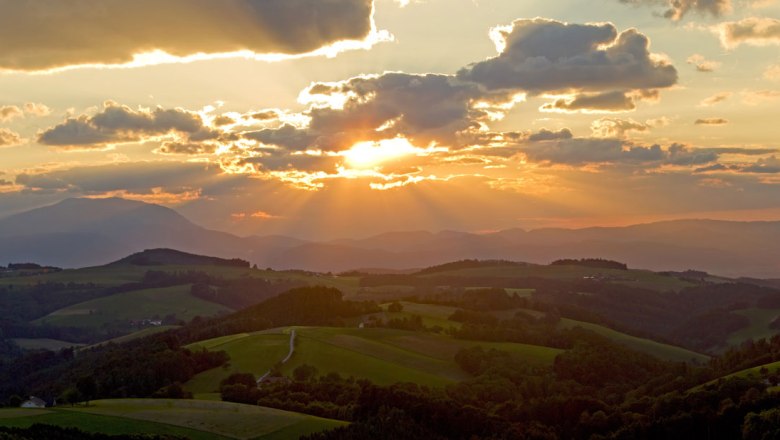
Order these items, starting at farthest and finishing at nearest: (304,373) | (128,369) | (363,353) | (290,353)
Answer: (363,353) → (290,353) → (304,373) → (128,369)

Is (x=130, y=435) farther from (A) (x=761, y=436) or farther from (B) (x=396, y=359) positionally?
(B) (x=396, y=359)

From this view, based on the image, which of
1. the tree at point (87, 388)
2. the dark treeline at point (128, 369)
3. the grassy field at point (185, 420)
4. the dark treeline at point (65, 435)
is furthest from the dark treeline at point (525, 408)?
the tree at point (87, 388)

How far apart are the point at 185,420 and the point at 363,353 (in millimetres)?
70043

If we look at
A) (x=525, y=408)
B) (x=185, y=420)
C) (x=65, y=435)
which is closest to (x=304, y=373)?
(x=525, y=408)

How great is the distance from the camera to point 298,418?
87500 millimetres

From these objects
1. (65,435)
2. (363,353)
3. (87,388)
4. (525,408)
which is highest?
(65,435)

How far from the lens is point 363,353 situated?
152 m

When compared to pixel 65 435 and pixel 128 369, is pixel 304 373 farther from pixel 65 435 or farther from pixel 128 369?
pixel 65 435

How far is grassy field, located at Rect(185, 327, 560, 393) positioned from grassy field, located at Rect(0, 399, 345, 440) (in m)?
32.5

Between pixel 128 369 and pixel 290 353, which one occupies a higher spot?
pixel 290 353

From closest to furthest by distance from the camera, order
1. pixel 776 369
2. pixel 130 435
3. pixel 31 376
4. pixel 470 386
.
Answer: pixel 130 435 → pixel 776 369 → pixel 470 386 → pixel 31 376

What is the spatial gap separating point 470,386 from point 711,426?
2341 inches

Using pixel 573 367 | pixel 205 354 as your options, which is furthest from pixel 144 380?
pixel 573 367

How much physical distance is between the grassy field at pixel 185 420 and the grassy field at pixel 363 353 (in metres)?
32.5
